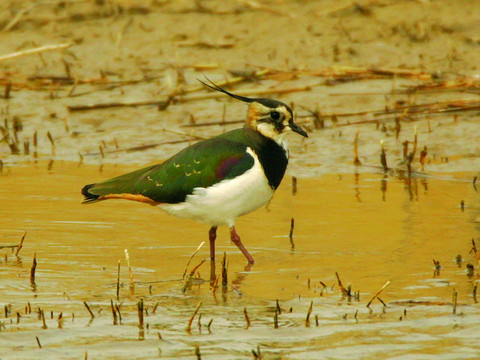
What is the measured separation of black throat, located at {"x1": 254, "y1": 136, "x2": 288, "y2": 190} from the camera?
668 cm

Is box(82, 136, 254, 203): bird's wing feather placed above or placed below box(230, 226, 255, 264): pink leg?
above

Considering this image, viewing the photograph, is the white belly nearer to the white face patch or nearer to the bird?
the bird

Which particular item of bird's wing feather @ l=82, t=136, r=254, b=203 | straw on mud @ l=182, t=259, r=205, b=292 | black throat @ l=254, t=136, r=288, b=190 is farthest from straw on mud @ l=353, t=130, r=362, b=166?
straw on mud @ l=182, t=259, r=205, b=292

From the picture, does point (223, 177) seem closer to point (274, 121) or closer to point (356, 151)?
point (274, 121)

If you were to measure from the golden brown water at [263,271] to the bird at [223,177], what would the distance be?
1.18ft

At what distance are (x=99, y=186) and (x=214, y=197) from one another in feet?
2.90

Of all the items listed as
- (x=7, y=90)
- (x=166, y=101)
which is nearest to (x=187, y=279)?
(x=166, y=101)

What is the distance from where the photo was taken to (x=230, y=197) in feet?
21.6

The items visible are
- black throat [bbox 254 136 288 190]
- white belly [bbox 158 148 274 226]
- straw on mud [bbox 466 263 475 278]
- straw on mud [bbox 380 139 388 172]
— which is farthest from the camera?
straw on mud [bbox 380 139 388 172]

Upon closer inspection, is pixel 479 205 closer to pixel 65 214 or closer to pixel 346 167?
pixel 346 167

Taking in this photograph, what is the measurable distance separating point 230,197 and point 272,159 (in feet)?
1.34

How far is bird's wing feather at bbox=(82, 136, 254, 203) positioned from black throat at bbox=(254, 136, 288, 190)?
0.35ft

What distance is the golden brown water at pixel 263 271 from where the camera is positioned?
502 centimetres

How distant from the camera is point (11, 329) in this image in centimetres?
514
